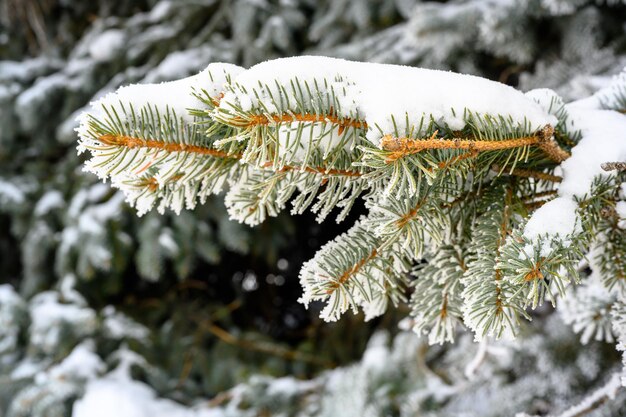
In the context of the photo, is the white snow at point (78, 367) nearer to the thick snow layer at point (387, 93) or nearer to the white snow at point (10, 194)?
the white snow at point (10, 194)

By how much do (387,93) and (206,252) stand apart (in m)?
1.36

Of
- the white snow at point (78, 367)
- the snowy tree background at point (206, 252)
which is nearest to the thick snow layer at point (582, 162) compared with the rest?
the snowy tree background at point (206, 252)

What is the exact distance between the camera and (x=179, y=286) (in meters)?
2.13

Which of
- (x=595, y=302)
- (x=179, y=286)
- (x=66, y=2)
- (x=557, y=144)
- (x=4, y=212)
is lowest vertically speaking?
(x=595, y=302)

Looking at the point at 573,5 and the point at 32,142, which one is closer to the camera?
the point at 573,5

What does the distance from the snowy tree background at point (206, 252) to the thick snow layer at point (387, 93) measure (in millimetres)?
727

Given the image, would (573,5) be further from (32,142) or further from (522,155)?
(32,142)

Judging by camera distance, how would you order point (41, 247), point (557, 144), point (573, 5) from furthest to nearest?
point (41, 247) < point (573, 5) < point (557, 144)

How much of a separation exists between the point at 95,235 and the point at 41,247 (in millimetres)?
251

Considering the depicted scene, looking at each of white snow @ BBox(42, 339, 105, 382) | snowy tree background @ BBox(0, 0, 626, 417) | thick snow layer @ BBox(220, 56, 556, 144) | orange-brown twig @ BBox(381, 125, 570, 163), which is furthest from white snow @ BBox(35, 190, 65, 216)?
orange-brown twig @ BBox(381, 125, 570, 163)

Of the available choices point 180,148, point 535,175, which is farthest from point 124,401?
point 535,175

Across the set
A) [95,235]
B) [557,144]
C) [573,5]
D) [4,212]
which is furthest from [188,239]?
[557,144]

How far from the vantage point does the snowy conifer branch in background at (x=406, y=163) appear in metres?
0.47

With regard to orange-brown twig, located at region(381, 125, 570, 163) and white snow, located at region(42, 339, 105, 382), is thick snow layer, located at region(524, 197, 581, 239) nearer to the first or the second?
orange-brown twig, located at region(381, 125, 570, 163)
